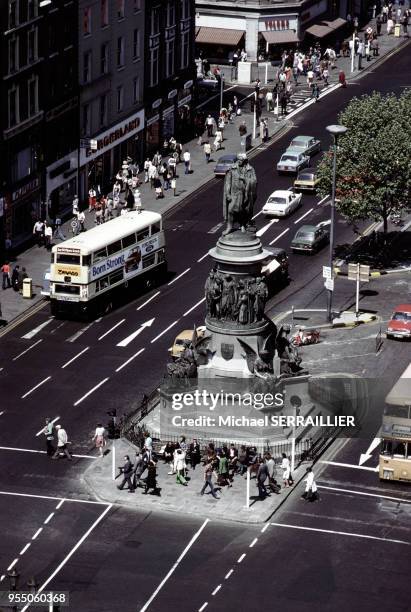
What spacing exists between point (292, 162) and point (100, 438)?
54.5 meters

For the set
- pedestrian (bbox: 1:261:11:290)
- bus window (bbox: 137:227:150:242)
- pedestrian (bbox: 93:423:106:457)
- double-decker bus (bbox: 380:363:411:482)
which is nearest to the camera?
double-decker bus (bbox: 380:363:411:482)

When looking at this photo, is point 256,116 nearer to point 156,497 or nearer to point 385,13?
point 385,13

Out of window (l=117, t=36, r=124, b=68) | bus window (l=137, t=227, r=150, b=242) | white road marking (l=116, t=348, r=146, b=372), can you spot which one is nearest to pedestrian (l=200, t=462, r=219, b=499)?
white road marking (l=116, t=348, r=146, b=372)

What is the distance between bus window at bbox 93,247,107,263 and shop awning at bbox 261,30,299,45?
2720 inches

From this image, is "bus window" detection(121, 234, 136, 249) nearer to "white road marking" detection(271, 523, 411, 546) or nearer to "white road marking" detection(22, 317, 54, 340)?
"white road marking" detection(22, 317, 54, 340)

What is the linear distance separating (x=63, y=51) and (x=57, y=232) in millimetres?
12800

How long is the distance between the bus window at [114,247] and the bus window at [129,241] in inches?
20.1

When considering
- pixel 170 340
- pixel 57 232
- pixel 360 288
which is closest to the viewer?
pixel 170 340

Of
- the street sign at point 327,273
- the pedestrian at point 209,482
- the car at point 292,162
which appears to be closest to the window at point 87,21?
the car at point 292,162

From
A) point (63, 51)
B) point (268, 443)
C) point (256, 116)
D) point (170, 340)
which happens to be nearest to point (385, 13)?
point (256, 116)

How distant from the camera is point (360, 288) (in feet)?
364

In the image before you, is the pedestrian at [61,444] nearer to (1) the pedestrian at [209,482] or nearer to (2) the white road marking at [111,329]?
(1) the pedestrian at [209,482]

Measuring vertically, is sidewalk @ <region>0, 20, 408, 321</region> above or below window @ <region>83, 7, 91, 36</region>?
below

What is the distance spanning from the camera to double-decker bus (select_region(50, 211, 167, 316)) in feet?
341
